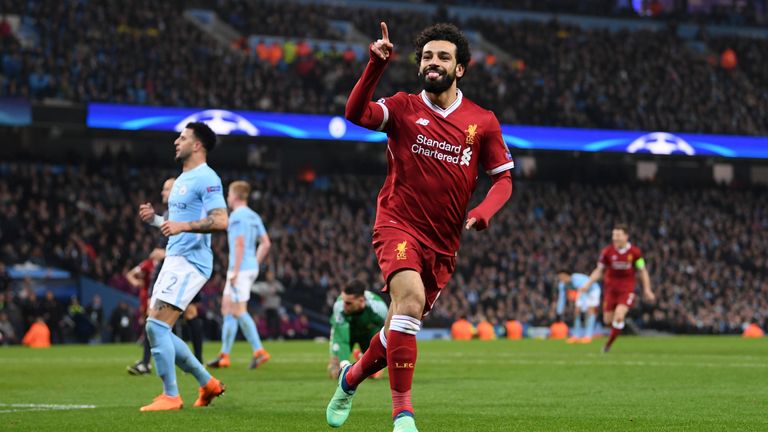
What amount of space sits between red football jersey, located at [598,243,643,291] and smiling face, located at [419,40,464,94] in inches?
587

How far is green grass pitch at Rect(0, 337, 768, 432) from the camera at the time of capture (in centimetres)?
863

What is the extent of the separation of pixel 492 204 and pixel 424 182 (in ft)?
1.49

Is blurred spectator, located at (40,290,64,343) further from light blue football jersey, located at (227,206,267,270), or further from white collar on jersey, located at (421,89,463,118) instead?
white collar on jersey, located at (421,89,463,118)

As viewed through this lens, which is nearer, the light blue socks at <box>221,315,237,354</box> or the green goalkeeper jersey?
the green goalkeeper jersey

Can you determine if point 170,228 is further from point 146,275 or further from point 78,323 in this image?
point 78,323

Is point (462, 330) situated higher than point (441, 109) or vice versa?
point (441, 109)

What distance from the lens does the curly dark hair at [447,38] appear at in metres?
7.49

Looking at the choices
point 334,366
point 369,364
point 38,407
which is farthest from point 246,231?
point 369,364

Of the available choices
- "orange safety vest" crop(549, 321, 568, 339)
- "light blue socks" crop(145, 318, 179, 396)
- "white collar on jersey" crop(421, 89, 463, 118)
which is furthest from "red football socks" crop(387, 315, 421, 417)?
"orange safety vest" crop(549, 321, 568, 339)

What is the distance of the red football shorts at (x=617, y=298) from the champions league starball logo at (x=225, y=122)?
→ 57.2ft

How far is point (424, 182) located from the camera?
24.4 ft

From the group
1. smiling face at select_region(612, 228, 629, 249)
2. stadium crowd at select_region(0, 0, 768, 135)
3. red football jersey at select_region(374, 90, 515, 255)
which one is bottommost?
smiling face at select_region(612, 228, 629, 249)

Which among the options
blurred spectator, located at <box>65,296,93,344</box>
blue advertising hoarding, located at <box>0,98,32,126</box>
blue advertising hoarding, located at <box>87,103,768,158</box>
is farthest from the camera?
blue advertising hoarding, located at <box>87,103,768,158</box>

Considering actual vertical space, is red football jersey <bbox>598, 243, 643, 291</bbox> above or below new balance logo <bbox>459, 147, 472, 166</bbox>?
below
